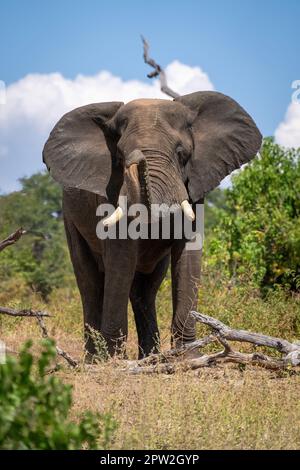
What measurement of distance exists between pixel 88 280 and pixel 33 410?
16.2ft

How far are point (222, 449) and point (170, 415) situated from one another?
0.53 meters

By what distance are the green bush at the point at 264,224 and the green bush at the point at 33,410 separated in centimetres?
682

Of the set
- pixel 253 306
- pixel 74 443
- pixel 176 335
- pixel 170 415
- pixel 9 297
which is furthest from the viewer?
pixel 9 297

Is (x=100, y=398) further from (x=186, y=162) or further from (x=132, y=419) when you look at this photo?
(x=186, y=162)

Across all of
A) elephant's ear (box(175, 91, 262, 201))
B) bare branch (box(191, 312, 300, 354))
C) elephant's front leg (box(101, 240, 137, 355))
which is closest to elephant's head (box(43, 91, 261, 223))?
elephant's ear (box(175, 91, 262, 201))

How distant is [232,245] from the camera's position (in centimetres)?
1221

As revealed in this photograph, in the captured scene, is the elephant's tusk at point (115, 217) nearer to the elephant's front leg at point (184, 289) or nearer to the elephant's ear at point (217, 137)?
the elephant's front leg at point (184, 289)

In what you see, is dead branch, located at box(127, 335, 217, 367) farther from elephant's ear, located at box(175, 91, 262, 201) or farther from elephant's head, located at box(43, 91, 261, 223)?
elephant's ear, located at box(175, 91, 262, 201)

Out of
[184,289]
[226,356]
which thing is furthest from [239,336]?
[184,289]

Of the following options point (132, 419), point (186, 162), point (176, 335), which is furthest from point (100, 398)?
point (186, 162)

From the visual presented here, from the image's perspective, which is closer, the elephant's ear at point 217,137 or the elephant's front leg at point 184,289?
the elephant's front leg at point 184,289

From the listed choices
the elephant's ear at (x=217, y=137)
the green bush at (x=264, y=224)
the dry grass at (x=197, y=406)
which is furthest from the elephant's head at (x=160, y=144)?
the green bush at (x=264, y=224)

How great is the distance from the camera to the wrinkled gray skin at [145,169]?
7023mm

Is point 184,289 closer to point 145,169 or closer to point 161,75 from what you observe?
point 145,169
